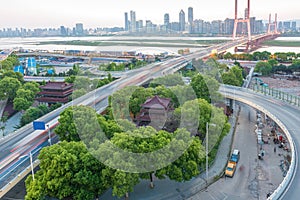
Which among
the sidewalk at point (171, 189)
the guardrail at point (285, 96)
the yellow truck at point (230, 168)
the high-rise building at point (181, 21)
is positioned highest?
the high-rise building at point (181, 21)

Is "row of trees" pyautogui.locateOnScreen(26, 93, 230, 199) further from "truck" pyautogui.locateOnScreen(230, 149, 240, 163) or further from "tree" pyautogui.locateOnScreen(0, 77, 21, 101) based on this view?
"tree" pyautogui.locateOnScreen(0, 77, 21, 101)

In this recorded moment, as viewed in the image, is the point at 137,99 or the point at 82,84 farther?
the point at 82,84

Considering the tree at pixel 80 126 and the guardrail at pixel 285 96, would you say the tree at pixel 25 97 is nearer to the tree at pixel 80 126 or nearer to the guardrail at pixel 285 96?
the tree at pixel 80 126

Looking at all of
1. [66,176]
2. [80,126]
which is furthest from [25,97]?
[66,176]

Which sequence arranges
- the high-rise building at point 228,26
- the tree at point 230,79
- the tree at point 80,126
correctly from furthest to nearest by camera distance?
the high-rise building at point 228,26
the tree at point 230,79
the tree at point 80,126

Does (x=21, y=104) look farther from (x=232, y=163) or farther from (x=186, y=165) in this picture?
(x=232, y=163)

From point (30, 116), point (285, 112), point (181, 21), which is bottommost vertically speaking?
point (30, 116)

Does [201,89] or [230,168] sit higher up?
[201,89]

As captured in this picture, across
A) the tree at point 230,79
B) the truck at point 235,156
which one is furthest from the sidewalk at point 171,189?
the tree at point 230,79
